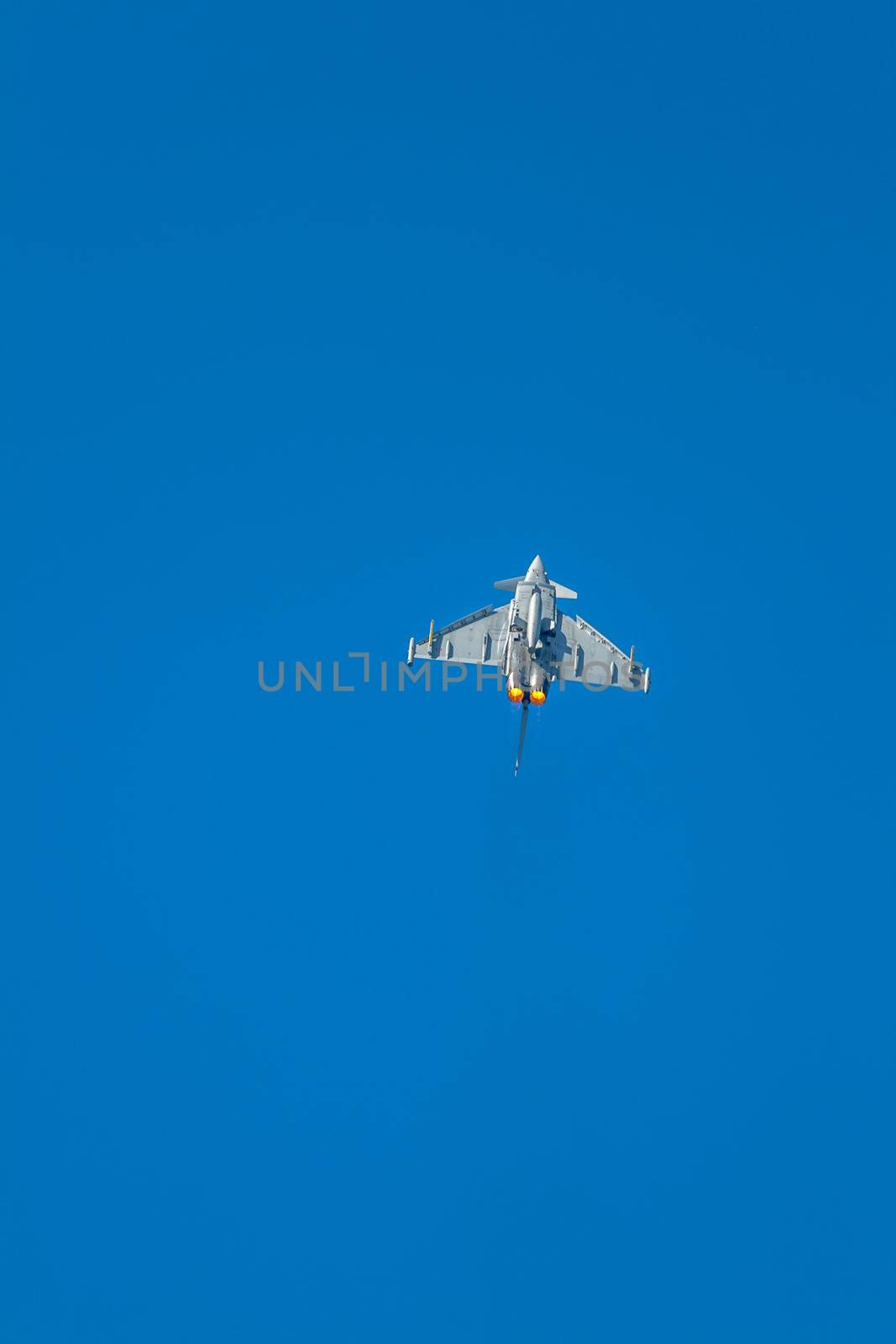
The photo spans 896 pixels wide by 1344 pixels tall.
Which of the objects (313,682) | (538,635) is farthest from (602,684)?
(313,682)

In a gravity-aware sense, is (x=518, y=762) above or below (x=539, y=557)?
below

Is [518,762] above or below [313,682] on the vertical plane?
below

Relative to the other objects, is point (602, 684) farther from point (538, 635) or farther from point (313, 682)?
point (313, 682)

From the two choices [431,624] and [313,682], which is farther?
[313,682]

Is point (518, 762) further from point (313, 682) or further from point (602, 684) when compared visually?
point (313, 682)

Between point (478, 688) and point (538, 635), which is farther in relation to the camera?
point (478, 688)

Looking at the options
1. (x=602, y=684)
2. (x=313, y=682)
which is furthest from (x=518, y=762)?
(x=313, y=682)
